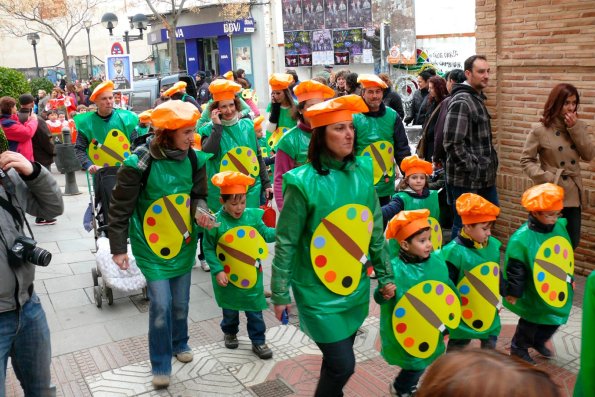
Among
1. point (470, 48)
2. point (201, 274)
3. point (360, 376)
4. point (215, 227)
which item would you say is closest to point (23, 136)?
point (201, 274)

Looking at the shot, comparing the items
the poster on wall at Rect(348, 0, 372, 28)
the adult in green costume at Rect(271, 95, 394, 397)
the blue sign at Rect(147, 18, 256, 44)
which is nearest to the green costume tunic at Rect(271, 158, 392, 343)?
the adult in green costume at Rect(271, 95, 394, 397)

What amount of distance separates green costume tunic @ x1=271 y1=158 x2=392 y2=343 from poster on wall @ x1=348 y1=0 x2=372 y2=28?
19.9 metres

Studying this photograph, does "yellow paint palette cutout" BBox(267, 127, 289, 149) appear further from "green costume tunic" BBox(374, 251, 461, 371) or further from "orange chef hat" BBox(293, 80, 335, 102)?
"green costume tunic" BBox(374, 251, 461, 371)

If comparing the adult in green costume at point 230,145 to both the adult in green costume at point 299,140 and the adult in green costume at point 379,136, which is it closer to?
the adult in green costume at point 299,140

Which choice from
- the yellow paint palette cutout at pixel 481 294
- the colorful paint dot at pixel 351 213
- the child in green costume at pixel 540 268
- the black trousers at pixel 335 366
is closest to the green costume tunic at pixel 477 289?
the yellow paint palette cutout at pixel 481 294

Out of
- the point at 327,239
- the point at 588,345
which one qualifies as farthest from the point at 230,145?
the point at 588,345

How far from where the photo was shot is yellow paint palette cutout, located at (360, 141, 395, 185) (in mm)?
6559

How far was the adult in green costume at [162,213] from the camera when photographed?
479 centimetres

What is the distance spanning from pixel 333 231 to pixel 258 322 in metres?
1.90

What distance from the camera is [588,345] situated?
2139 mm

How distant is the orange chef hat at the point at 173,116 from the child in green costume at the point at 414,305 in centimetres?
151

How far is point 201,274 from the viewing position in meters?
7.91

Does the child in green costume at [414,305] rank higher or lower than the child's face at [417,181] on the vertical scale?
lower

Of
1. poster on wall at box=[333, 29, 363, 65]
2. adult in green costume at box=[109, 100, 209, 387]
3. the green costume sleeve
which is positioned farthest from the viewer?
poster on wall at box=[333, 29, 363, 65]
